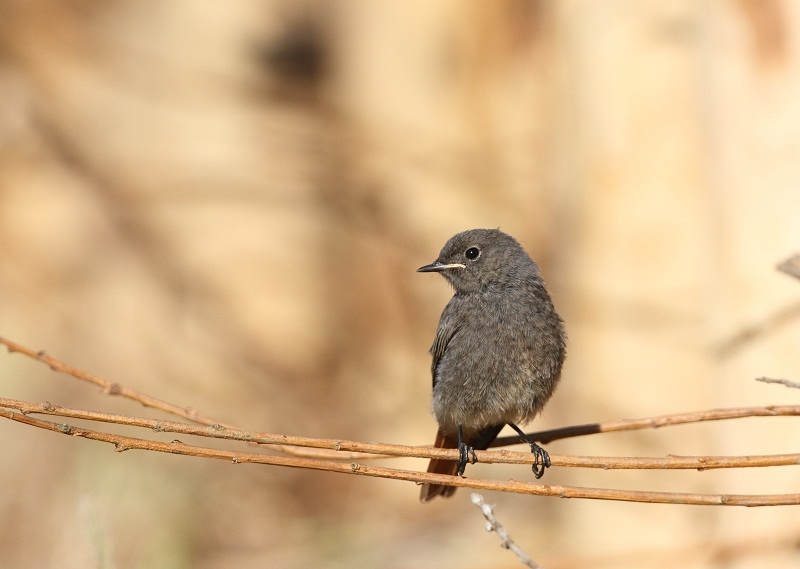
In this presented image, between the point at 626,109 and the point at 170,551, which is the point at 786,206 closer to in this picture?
the point at 626,109

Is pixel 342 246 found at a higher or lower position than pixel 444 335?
higher

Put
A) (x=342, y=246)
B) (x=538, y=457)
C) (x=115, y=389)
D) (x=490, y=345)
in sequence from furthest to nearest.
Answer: (x=342, y=246)
(x=490, y=345)
(x=538, y=457)
(x=115, y=389)

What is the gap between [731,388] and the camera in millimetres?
5227

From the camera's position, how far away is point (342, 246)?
8664 millimetres

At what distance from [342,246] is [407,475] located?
6249 millimetres

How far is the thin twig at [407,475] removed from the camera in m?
2.36

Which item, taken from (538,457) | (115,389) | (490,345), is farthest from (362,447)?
(490,345)

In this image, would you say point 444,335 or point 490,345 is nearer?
point 490,345

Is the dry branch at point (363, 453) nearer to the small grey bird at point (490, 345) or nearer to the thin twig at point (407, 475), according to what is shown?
the thin twig at point (407, 475)

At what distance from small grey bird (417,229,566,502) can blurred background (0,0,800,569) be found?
1613mm

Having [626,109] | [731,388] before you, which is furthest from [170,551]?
[626,109]

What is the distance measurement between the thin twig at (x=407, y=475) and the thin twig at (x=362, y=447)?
0.13ft

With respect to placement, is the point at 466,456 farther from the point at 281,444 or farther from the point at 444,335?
the point at 281,444

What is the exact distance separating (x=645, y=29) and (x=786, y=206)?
149cm
